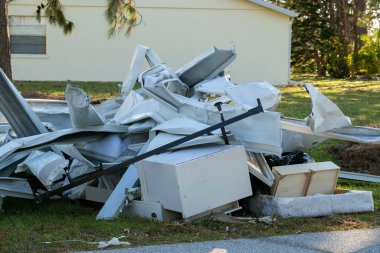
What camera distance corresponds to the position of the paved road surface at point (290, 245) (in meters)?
5.75

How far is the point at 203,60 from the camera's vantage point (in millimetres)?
8938

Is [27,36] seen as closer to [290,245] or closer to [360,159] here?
[360,159]

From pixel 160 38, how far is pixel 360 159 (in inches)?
565

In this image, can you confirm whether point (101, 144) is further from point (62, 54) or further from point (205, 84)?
point (62, 54)

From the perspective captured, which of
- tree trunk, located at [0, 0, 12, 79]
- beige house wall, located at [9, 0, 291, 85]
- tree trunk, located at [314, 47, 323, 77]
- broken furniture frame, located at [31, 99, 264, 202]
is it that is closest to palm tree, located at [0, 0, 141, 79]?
tree trunk, located at [0, 0, 12, 79]

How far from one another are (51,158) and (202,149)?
1.57 m

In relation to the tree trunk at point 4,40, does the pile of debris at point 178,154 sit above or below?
below

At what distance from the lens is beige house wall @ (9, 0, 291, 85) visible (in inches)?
938

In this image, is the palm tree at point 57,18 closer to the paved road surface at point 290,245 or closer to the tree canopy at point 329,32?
the paved road surface at point 290,245

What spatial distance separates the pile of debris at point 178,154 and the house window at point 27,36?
16256 millimetres

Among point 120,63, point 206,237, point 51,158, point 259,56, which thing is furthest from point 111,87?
point 206,237

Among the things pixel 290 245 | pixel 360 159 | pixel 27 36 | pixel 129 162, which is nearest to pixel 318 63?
pixel 27 36

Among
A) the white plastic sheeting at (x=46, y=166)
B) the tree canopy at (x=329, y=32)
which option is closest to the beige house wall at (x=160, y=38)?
the tree canopy at (x=329, y=32)

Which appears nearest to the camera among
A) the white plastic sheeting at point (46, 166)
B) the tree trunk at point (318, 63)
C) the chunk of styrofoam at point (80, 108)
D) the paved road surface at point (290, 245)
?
the paved road surface at point (290, 245)
